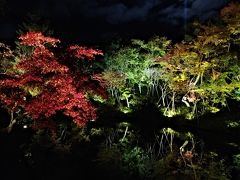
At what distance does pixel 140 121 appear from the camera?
19.8 meters

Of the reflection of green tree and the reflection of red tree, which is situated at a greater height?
the reflection of green tree

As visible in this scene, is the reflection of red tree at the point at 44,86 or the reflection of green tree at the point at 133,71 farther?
the reflection of green tree at the point at 133,71

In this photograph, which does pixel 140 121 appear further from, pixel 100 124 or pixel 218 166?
pixel 218 166

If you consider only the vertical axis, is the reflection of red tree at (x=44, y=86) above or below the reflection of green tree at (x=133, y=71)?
below

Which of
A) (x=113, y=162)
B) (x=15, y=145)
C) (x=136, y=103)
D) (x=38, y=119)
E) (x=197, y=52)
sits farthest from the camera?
(x=136, y=103)

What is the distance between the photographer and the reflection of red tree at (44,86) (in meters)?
12.7

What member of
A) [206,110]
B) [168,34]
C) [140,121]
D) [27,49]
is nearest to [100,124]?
[140,121]

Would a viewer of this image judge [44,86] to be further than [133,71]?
No

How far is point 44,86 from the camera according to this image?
12.9 metres

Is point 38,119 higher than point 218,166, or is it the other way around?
point 38,119

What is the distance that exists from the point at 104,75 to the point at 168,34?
13469 mm

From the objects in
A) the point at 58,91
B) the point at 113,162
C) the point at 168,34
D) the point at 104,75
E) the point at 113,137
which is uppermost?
the point at 168,34

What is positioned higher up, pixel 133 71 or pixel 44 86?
pixel 133 71

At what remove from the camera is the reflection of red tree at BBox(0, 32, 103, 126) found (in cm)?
1269
